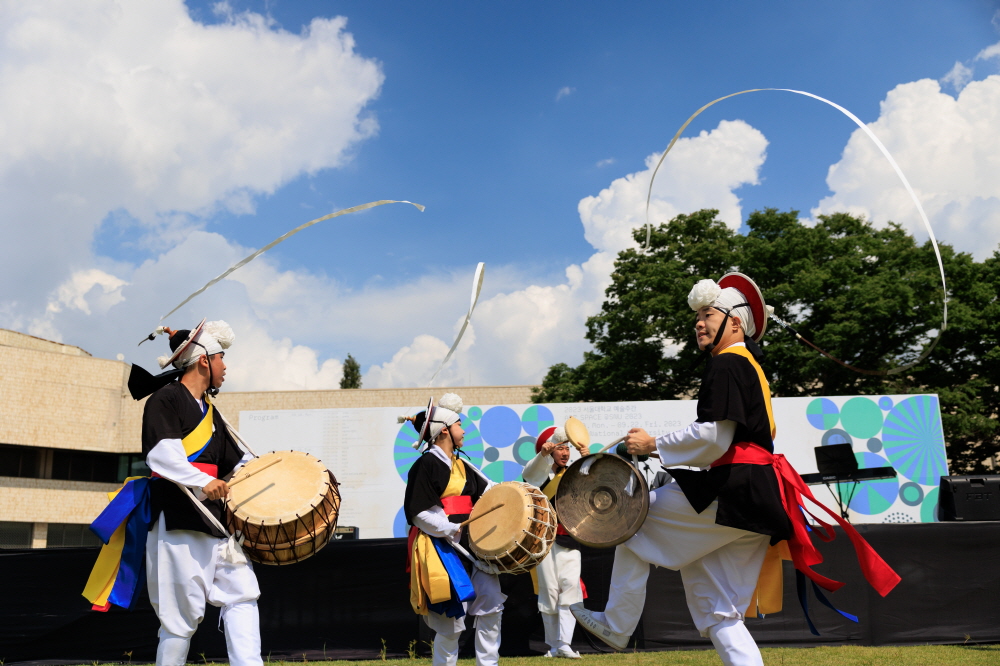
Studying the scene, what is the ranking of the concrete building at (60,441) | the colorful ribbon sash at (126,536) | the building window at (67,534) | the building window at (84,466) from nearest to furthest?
the colorful ribbon sash at (126,536)
the concrete building at (60,441)
the building window at (67,534)
the building window at (84,466)

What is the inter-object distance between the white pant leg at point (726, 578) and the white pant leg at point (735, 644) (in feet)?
0.14

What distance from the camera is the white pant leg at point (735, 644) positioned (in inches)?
119

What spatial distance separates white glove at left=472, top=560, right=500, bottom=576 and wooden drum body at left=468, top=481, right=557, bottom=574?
37 millimetres

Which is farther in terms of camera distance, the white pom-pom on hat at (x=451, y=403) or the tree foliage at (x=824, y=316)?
the tree foliage at (x=824, y=316)

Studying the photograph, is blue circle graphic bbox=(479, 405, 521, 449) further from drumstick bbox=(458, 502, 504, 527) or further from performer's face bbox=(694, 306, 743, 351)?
performer's face bbox=(694, 306, 743, 351)

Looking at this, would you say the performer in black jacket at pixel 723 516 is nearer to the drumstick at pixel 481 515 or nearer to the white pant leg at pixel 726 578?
the white pant leg at pixel 726 578

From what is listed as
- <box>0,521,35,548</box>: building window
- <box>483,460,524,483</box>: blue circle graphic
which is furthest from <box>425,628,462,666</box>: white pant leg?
<box>0,521,35,548</box>: building window

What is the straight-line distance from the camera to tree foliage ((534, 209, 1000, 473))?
19766 mm

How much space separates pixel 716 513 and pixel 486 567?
1659mm

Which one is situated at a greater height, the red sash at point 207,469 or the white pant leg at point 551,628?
the red sash at point 207,469

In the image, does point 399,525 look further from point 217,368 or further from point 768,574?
point 768,574

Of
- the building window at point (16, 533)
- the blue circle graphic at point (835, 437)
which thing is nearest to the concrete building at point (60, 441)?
the building window at point (16, 533)

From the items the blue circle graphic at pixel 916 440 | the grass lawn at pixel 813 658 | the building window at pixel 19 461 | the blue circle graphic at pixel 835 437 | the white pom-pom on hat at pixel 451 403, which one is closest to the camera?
the white pom-pom on hat at pixel 451 403

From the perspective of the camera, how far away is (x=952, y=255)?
21281mm
